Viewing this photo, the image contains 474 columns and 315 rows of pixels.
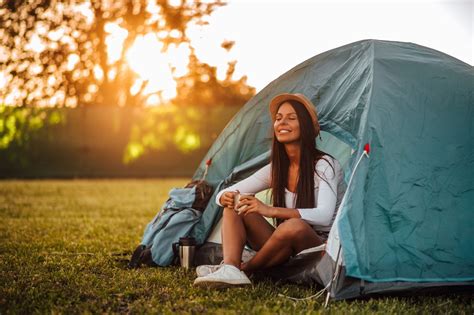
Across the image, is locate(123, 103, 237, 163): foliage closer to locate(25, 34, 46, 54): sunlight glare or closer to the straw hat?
locate(25, 34, 46, 54): sunlight glare

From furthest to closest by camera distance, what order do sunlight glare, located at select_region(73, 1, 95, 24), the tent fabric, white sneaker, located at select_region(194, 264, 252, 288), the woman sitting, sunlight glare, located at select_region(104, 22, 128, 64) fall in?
sunlight glare, located at select_region(104, 22, 128, 64) → sunlight glare, located at select_region(73, 1, 95, 24) → the woman sitting → white sneaker, located at select_region(194, 264, 252, 288) → the tent fabric

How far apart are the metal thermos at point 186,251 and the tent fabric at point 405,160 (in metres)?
1.39

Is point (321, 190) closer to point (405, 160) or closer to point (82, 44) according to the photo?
point (405, 160)

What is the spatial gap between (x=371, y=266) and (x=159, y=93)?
15.3 metres

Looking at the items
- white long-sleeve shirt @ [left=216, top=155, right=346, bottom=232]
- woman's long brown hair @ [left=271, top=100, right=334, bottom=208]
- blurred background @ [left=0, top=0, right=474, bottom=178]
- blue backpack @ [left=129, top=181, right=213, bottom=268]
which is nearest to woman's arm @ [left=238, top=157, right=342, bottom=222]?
white long-sleeve shirt @ [left=216, top=155, right=346, bottom=232]

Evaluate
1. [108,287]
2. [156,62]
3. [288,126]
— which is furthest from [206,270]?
[156,62]

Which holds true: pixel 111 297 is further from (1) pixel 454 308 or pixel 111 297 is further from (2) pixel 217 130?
(2) pixel 217 130

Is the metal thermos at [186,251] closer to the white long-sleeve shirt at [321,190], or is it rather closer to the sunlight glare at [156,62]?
the white long-sleeve shirt at [321,190]

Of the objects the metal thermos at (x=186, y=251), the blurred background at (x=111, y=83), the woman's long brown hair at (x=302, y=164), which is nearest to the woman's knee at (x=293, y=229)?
the woman's long brown hair at (x=302, y=164)

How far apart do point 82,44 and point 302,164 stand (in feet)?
47.2

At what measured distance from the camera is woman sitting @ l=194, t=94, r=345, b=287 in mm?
3801

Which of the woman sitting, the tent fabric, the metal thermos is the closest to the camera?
the tent fabric

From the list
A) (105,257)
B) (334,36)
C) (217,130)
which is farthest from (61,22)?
(105,257)

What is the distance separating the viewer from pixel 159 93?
59.8ft
